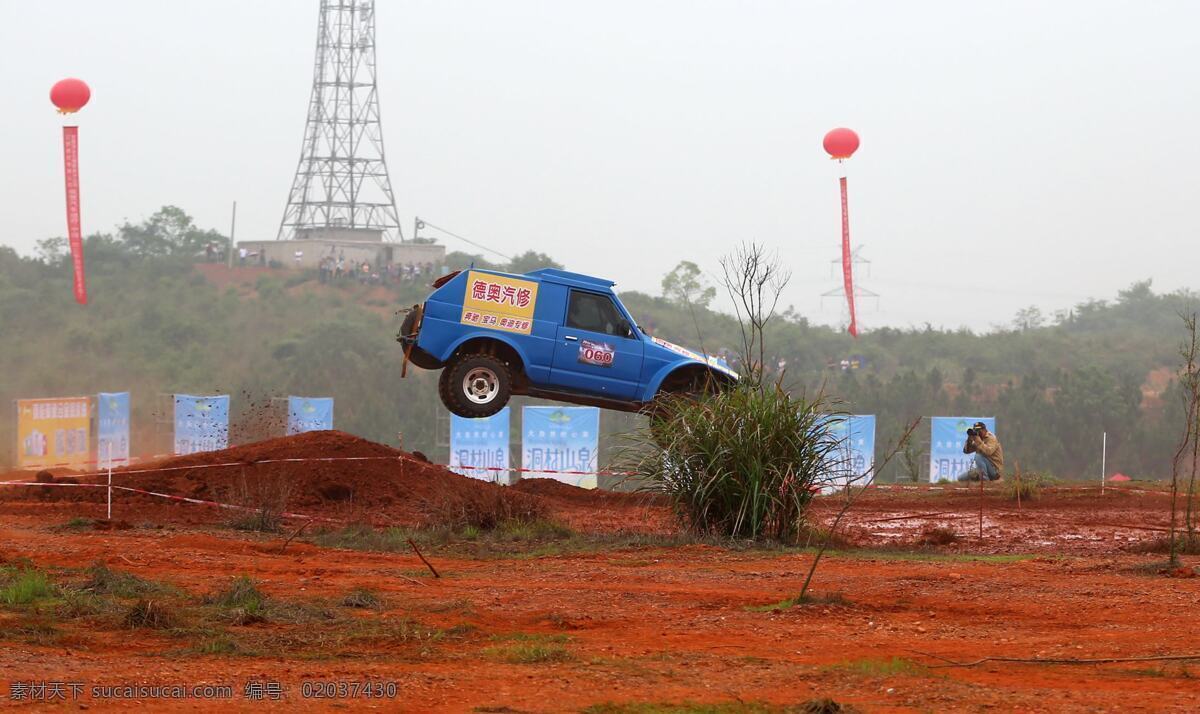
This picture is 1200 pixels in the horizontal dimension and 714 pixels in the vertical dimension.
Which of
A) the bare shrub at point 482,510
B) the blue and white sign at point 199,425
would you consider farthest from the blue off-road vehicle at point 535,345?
the blue and white sign at point 199,425

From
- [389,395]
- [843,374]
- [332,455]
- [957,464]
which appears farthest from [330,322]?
[332,455]

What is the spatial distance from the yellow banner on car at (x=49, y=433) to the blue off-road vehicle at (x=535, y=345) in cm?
1308

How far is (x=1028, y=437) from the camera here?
48031 mm

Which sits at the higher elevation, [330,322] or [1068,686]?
[330,322]

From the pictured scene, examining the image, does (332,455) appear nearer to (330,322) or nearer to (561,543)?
(561,543)

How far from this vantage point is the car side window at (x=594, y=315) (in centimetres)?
1609

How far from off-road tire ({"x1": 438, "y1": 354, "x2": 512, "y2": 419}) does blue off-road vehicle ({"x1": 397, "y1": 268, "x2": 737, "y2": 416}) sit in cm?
1

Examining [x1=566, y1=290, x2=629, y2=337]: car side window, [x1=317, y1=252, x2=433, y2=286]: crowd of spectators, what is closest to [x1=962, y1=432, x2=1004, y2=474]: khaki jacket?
[x1=566, y1=290, x2=629, y2=337]: car side window

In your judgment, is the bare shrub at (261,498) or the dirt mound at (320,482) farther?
the dirt mound at (320,482)

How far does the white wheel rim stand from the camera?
51.5 ft

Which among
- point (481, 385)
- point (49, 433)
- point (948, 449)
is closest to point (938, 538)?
point (481, 385)

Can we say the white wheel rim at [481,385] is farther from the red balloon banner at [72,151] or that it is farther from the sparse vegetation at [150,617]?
the red balloon banner at [72,151]

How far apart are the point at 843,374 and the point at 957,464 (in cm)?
3311

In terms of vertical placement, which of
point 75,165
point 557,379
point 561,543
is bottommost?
point 561,543
